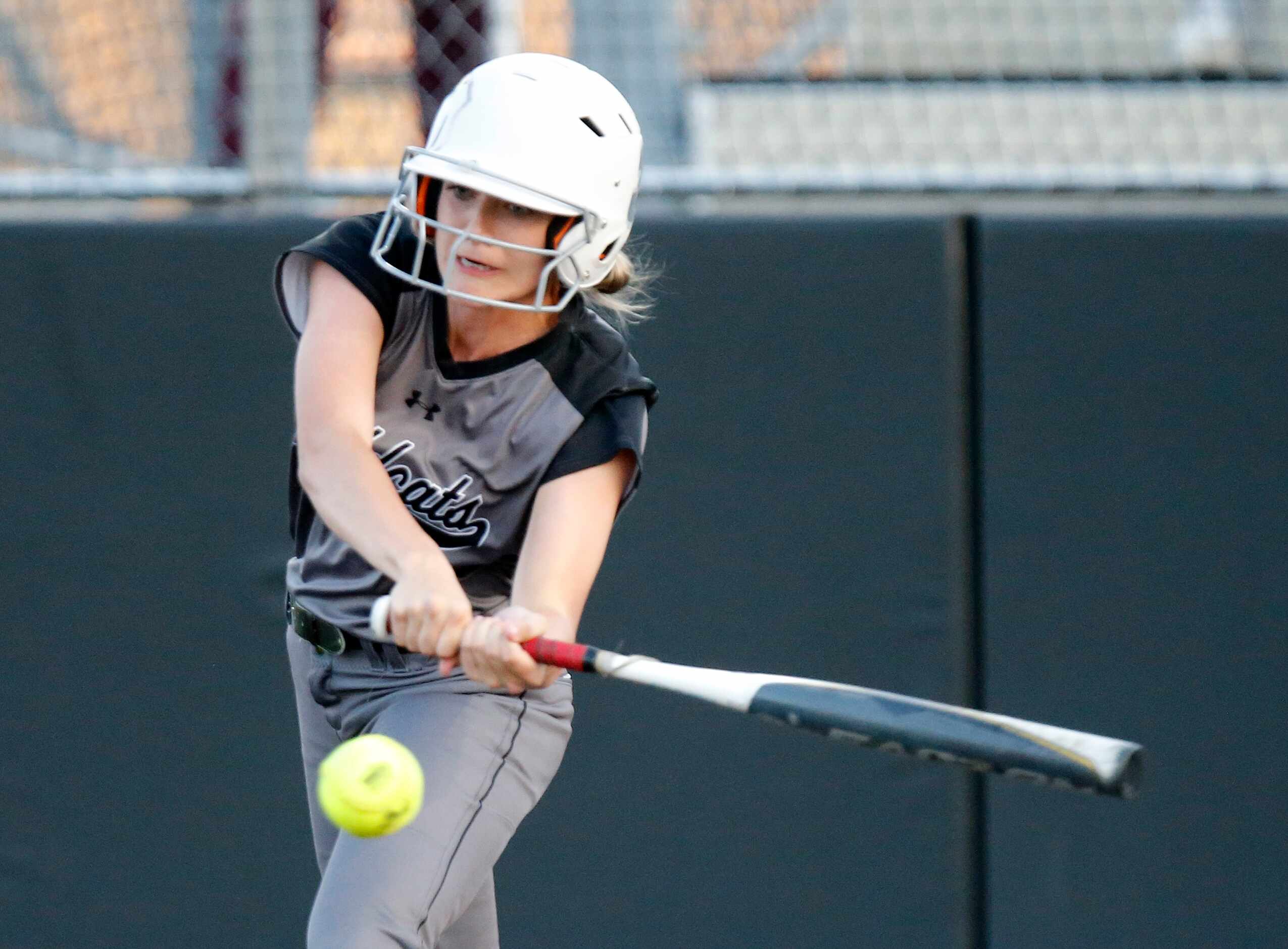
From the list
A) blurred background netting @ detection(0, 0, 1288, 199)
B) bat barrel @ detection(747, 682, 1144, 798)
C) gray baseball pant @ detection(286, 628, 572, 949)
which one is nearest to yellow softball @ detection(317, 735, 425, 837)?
gray baseball pant @ detection(286, 628, 572, 949)

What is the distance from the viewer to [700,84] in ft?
11.6

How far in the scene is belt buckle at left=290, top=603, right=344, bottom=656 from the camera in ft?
7.58

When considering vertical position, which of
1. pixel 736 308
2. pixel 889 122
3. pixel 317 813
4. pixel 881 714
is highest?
pixel 889 122

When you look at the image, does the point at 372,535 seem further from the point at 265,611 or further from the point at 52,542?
the point at 52,542

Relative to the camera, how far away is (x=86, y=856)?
10.8 feet

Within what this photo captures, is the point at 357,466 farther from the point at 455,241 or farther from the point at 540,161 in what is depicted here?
the point at 540,161

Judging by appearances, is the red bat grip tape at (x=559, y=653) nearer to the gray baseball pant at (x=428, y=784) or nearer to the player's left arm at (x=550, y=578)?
the player's left arm at (x=550, y=578)

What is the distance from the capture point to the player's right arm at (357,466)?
1.93 m

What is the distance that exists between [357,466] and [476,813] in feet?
1.69

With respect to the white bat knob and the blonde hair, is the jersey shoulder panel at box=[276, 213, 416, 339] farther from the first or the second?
the white bat knob

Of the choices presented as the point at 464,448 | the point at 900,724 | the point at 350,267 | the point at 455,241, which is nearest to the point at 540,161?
the point at 455,241

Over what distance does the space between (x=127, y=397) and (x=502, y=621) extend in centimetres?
169

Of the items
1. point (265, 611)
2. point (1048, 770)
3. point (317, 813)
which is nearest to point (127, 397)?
point (265, 611)

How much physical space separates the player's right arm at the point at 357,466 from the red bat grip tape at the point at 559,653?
0.10 m
